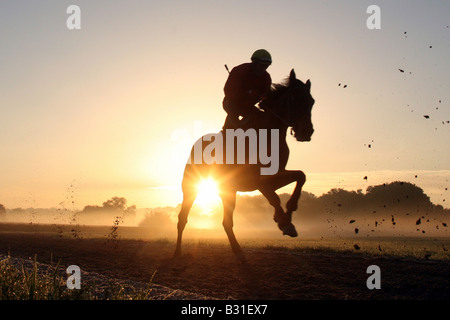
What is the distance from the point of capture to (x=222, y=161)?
9.81 metres

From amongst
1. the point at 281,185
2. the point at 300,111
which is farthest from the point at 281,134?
the point at 281,185

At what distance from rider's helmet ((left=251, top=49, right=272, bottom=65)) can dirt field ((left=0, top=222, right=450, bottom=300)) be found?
14.3 feet

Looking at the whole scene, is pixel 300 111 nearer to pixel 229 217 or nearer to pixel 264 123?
pixel 264 123

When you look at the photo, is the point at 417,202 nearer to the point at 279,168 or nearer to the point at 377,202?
the point at 377,202

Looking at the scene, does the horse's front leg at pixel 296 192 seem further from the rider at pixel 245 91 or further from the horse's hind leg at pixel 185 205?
the horse's hind leg at pixel 185 205

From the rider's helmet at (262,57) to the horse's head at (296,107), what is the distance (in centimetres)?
60

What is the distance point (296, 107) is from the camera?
8.83 meters

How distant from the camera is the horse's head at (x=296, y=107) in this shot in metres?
8.73

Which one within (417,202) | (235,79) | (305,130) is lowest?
(417,202)

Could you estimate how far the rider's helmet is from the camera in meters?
8.86

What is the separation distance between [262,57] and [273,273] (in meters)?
4.42

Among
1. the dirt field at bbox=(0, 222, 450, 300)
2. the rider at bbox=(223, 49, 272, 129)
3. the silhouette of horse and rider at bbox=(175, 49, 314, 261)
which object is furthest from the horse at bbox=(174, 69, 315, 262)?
the dirt field at bbox=(0, 222, 450, 300)
